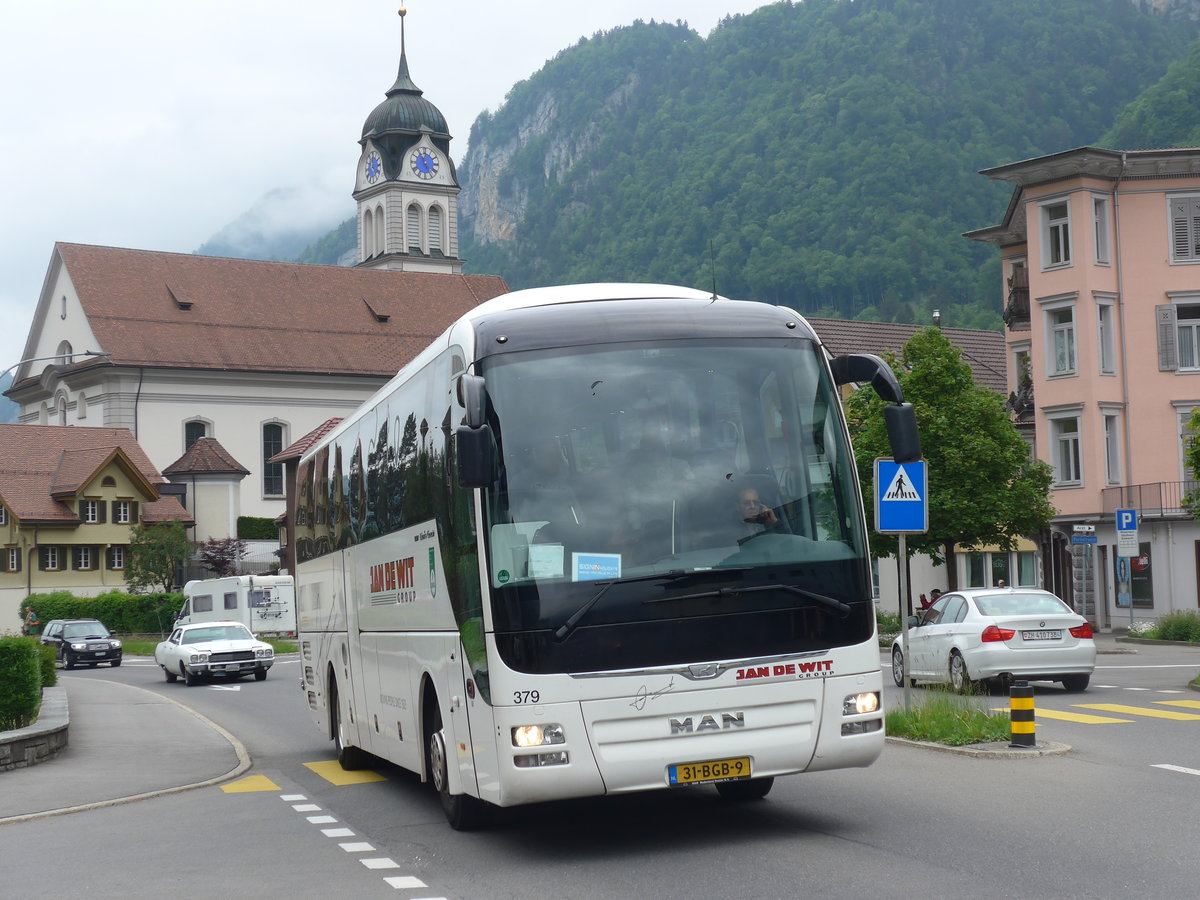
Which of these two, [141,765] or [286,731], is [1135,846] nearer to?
[141,765]

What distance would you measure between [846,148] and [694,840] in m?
120

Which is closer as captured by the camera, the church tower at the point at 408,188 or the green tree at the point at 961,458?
the green tree at the point at 961,458

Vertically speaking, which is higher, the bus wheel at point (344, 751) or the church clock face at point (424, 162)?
the church clock face at point (424, 162)

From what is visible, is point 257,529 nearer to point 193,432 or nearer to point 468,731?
point 193,432

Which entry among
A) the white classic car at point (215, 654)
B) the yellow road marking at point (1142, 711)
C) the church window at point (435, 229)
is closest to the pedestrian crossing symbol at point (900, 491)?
the yellow road marking at point (1142, 711)

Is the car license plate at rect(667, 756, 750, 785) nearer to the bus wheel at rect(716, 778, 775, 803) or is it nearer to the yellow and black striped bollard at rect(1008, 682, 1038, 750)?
the bus wheel at rect(716, 778, 775, 803)

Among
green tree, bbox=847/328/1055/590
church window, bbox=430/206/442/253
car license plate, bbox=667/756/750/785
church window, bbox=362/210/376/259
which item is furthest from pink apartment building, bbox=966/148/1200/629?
church window, bbox=362/210/376/259

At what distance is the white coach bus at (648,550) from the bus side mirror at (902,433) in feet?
0.06

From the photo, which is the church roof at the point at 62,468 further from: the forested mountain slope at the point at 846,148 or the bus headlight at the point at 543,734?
the bus headlight at the point at 543,734

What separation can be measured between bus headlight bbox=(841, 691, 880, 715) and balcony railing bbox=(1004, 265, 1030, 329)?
44745mm

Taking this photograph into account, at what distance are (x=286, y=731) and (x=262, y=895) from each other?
13.5 meters

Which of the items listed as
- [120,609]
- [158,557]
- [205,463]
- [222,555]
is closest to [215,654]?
[120,609]

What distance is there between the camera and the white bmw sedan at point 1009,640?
68.5 ft

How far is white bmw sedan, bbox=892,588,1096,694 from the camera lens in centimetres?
2088
